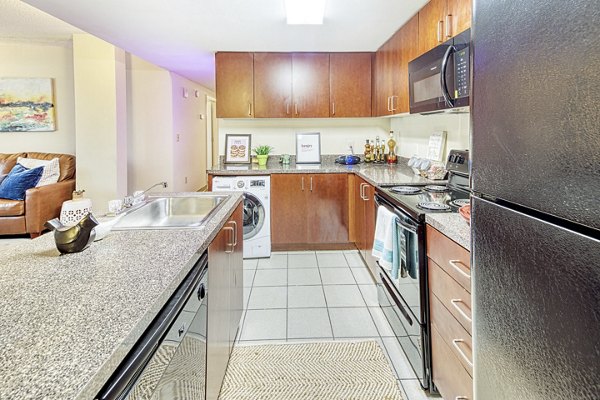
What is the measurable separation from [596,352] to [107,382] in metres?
0.74

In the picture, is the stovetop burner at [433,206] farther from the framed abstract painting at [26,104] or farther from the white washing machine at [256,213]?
the framed abstract painting at [26,104]

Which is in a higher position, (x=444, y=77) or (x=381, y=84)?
(x=381, y=84)

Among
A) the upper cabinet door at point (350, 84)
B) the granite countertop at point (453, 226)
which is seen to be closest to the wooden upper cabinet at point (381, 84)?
the upper cabinet door at point (350, 84)

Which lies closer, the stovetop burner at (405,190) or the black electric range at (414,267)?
the black electric range at (414,267)

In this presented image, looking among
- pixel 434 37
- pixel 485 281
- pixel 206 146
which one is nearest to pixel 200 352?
pixel 485 281

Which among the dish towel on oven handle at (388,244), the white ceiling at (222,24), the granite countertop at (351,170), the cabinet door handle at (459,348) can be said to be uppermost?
the white ceiling at (222,24)

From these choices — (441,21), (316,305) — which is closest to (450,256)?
(316,305)

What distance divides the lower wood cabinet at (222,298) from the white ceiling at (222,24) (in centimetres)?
166

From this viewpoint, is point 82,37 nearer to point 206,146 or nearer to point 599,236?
point 206,146

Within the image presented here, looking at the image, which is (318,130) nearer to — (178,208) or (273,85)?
(273,85)

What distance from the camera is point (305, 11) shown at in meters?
2.69

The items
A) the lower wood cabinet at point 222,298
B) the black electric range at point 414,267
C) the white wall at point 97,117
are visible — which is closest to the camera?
the lower wood cabinet at point 222,298

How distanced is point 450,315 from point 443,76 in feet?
4.09

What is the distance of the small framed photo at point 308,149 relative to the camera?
4.24 metres
